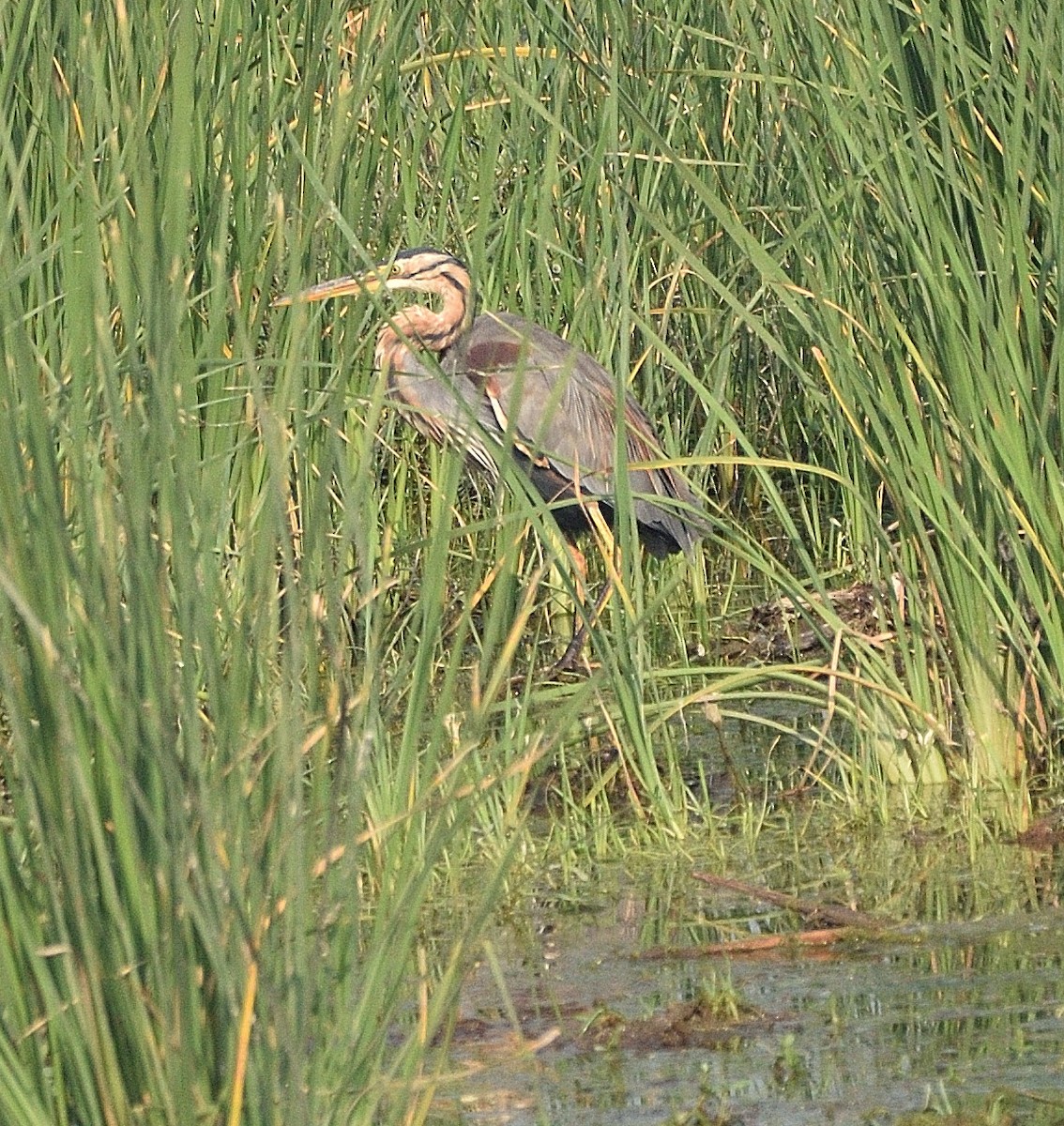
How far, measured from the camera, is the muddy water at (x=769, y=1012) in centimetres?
272

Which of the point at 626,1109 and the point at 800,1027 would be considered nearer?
the point at 626,1109

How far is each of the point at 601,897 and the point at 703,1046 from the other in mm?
774

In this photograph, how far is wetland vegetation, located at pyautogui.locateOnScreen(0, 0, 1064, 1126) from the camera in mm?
1962

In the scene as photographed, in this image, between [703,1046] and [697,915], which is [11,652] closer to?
[703,1046]

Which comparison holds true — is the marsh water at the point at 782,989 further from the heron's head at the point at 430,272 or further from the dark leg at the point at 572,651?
the heron's head at the point at 430,272

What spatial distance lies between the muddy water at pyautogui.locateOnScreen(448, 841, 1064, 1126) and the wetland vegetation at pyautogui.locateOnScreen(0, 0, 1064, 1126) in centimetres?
2

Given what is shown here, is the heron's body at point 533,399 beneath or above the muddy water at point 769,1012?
above

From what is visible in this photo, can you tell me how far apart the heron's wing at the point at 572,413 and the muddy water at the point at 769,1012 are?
69.0 inches

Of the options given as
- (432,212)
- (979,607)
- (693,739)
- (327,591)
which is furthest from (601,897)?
(432,212)

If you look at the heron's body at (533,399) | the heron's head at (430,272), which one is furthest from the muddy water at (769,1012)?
the heron's head at (430,272)

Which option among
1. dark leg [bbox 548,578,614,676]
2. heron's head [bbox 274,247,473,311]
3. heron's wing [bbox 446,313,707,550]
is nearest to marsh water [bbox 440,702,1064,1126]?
dark leg [bbox 548,578,614,676]

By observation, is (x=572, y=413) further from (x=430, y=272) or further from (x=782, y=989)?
(x=782, y=989)

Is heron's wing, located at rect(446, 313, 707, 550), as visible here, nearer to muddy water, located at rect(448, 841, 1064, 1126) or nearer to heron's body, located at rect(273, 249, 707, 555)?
heron's body, located at rect(273, 249, 707, 555)

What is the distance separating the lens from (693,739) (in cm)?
484
